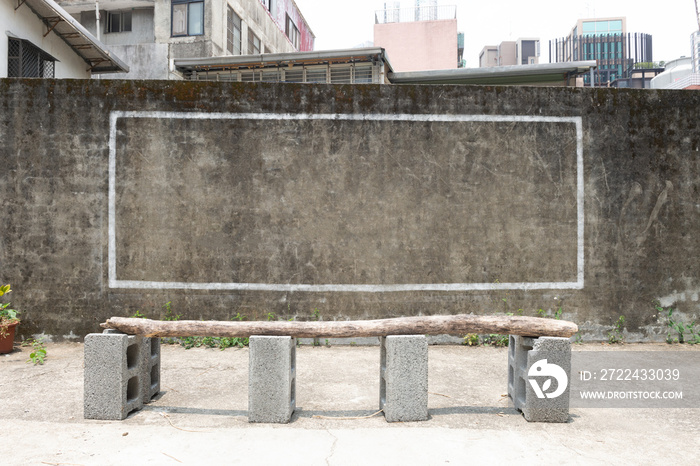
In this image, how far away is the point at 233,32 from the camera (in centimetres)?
1777

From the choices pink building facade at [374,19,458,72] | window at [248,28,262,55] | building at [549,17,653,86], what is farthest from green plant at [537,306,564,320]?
building at [549,17,653,86]

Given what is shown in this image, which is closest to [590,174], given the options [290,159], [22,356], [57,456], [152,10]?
[290,159]

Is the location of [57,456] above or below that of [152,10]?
below

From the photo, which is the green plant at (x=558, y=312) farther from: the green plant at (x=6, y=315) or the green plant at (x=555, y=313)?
the green plant at (x=6, y=315)

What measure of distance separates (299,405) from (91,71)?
11.8m

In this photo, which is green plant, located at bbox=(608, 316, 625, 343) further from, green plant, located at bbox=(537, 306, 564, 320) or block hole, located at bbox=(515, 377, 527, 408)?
block hole, located at bbox=(515, 377, 527, 408)

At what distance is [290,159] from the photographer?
6.67 meters

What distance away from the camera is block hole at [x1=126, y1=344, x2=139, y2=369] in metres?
4.46

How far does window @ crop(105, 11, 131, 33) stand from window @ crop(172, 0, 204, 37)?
201cm

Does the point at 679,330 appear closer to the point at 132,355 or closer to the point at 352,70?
the point at 132,355

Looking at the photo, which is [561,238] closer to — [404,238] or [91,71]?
[404,238]

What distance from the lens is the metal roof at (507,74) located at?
11.6 meters

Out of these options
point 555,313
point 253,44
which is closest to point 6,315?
point 555,313

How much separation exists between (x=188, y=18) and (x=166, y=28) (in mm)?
904
